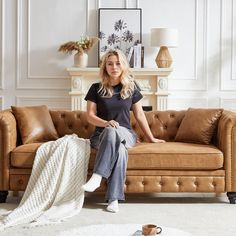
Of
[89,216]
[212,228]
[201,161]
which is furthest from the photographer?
[201,161]

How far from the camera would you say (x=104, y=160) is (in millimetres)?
3455

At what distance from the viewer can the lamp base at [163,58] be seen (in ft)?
19.0

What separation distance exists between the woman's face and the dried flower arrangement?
205cm

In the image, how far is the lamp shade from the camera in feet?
18.6

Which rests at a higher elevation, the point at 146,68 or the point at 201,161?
the point at 146,68

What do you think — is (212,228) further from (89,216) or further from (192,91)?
(192,91)

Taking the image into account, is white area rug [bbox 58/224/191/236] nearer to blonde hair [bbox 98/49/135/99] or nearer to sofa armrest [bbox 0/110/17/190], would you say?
sofa armrest [bbox 0/110/17/190]

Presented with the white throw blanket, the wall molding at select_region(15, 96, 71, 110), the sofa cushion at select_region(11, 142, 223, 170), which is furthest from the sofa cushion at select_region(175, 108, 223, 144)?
the wall molding at select_region(15, 96, 71, 110)

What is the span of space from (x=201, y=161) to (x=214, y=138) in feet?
1.68

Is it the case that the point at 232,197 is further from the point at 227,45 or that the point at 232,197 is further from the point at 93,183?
the point at 227,45

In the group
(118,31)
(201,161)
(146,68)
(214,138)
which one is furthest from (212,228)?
(118,31)

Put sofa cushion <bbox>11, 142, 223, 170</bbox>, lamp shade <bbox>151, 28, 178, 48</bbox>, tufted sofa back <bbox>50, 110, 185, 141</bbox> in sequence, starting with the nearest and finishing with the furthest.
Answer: sofa cushion <bbox>11, 142, 223, 170</bbox>
tufted sofa back <bbox>50, 110, 185, 141</bbox>
lamp shade <bbox>151, 28, 178, 48</bbox>

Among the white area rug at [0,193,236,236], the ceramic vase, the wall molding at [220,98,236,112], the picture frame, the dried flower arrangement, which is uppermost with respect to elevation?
the picture frame

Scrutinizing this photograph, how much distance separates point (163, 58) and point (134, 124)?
1.79m
